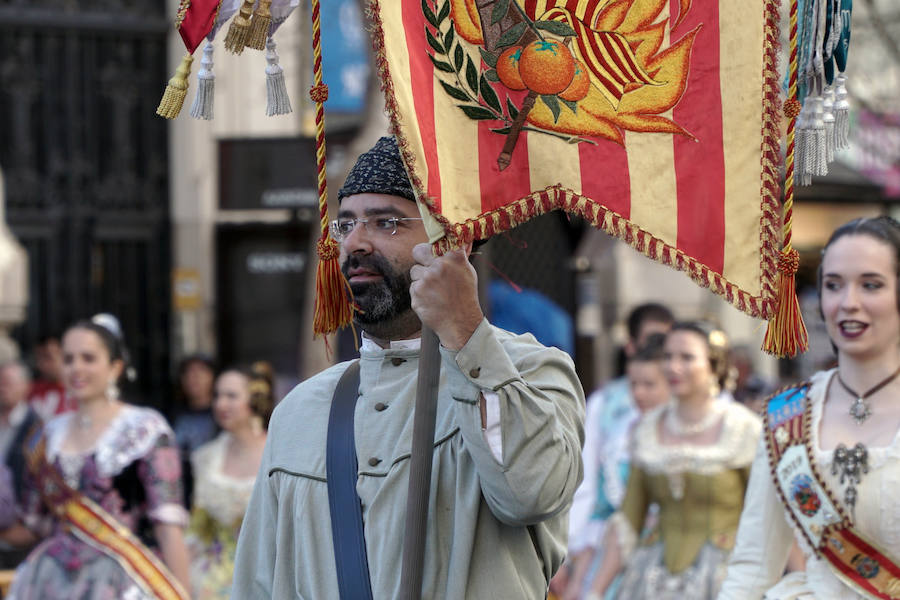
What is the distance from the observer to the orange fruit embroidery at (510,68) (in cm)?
282

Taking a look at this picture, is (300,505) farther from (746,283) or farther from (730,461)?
(730,461)

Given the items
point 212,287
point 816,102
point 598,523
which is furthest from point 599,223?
point 212,287

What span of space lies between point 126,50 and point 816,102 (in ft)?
36.4

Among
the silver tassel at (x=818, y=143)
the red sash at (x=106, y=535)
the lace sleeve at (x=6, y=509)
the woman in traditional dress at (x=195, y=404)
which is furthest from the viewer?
the woman in traditional dress at (x=195, y=404)

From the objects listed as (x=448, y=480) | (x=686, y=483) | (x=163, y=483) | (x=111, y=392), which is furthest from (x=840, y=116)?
(x=111, y=392)

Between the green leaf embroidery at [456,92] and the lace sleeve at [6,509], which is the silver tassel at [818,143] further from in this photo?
the lace sleeve at [6,509]

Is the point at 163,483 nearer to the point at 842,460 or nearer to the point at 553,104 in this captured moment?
the point at 842,460

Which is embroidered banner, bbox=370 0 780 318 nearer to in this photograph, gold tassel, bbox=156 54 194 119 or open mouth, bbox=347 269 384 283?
open mouth, bbox=347 269 384 283

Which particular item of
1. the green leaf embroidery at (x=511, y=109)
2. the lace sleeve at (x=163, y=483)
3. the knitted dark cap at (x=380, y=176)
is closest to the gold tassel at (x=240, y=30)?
the knitted dark cap at (x=380, y=176)

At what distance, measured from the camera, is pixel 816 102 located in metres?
2.95

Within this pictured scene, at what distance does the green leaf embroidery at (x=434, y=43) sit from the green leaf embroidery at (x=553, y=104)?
0.23 m

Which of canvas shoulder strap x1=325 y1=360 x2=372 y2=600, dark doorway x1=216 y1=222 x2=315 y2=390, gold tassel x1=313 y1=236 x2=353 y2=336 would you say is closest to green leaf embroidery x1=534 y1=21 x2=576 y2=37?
gold tassel x1=313 y1=236 x2=353 y2=336

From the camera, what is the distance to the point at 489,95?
281 centimetres

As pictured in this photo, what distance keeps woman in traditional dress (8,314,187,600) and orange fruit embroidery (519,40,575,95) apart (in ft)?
12.3
